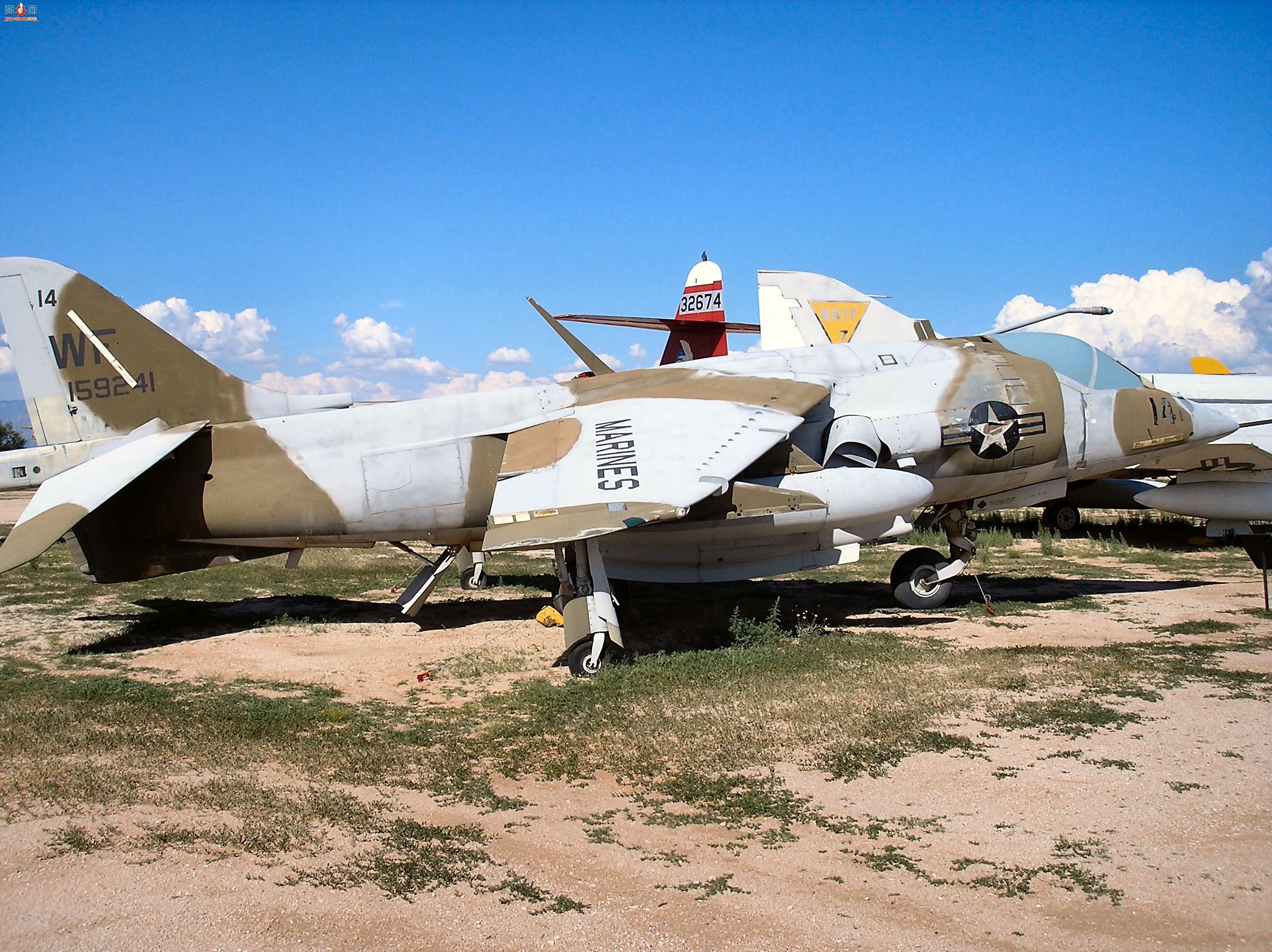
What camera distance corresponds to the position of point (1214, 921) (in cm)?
438

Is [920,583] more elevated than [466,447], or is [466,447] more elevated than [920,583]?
[466,447]

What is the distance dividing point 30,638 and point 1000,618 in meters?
12.1

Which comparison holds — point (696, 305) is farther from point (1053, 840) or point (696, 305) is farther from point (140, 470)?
point (1053, 840)

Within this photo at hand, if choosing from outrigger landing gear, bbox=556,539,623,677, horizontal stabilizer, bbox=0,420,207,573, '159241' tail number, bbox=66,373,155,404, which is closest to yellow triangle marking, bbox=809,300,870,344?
outrigger landing gear, bbox=556,539,623,677

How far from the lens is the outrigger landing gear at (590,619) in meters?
9.30

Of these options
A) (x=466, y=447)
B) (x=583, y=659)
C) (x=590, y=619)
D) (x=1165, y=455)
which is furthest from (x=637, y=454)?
(x=1165, y=455)

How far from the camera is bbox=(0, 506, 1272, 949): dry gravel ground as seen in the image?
4.53m

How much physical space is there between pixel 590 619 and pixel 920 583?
5.43 metres

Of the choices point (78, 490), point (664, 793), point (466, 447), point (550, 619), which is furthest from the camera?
point (550, 619)

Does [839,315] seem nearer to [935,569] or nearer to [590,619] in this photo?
[935,569]

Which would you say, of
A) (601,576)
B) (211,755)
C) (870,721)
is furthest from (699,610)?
(211,755)

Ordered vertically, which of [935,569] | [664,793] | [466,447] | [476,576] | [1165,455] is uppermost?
[466,447]

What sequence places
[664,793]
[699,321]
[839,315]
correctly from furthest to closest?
[699,321]
[839,315]
[664,793]

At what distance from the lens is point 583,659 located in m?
9.40
